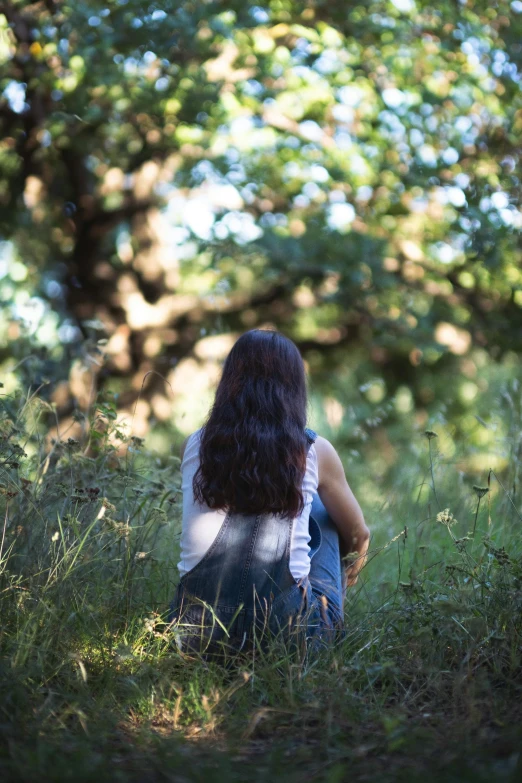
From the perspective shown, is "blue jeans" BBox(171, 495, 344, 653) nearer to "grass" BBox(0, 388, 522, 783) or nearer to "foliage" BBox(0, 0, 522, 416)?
"grass" BBox(0, 388, 522, 783)

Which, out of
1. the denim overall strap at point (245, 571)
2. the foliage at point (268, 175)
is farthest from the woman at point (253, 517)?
the foliage at point (268, 175)

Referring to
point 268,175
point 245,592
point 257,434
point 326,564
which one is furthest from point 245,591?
point 268,175

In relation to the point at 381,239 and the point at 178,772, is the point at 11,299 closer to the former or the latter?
the point at 381,239

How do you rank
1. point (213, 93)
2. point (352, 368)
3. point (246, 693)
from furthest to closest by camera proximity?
1. point (352, 368)
2. point (213, 93)
3. point (246, 693)

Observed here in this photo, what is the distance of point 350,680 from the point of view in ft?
7.46

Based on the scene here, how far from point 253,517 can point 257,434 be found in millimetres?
248

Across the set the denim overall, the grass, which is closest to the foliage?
the grass

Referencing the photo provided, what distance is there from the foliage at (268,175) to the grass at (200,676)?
2860mm

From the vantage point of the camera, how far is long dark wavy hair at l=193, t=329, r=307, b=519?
2389mm

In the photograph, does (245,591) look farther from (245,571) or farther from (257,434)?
(257,434)

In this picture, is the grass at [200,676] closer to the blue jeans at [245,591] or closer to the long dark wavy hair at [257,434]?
the blue jeans at [245,591]

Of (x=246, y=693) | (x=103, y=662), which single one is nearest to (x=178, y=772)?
(x=246, y=693)

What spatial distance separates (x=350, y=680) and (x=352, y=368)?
564 cm

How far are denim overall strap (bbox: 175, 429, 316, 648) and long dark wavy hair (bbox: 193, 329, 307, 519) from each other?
5cm
